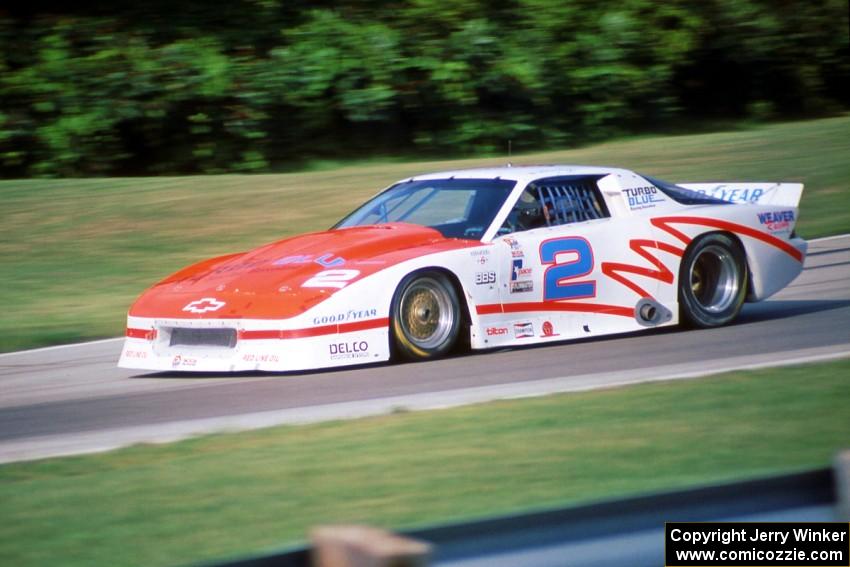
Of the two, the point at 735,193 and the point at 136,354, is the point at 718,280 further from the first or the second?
the point at 136,354

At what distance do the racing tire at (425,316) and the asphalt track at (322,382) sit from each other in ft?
0.43

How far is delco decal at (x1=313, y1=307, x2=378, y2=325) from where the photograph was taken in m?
8.24

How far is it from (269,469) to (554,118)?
66.7 ft

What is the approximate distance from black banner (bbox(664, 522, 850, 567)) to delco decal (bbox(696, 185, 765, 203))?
7742 mm

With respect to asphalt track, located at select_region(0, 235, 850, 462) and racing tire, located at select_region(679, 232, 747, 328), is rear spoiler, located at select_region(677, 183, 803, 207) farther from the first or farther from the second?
asphalt track, located at select_region(0, 235, 850, 462)

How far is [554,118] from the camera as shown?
82.8 feet

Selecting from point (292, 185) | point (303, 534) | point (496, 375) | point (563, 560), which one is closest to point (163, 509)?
point (303, 534)

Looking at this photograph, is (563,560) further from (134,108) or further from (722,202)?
(134,108)

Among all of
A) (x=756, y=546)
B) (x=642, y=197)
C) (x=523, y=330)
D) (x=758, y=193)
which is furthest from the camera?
(x=758, y=193)

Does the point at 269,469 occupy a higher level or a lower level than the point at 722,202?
lower

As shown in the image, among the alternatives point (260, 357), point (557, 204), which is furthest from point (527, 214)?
point (260, 357)

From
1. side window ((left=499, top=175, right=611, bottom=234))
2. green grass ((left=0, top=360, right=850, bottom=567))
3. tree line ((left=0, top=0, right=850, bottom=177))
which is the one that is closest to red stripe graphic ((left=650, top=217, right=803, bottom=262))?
side window ((left=499, top=175, right=611, bottom=234))

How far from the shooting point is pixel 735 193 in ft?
36.8

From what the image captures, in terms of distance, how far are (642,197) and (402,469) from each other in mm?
5269
